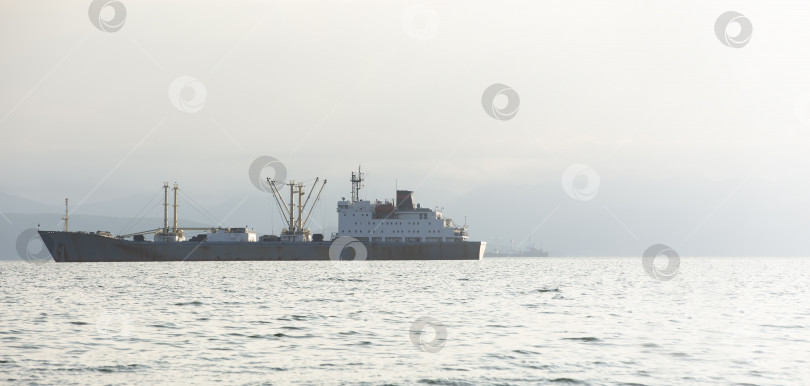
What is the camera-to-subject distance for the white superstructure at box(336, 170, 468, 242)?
149125 mm

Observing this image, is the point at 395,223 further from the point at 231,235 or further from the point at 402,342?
the point at 402,342

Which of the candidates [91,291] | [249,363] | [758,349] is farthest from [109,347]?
[91,291]

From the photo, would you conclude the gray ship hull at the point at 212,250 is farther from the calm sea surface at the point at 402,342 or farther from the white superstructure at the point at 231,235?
the calm sea surface at the point at 402,342

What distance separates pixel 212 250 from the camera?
147 m

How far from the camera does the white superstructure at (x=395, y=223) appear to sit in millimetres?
149125

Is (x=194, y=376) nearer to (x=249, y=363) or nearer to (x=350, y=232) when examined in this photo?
(x=249, y=363)

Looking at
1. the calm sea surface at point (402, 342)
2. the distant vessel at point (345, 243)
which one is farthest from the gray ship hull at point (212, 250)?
the calm sea surface at point (402, 342)

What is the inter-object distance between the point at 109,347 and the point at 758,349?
1791cm

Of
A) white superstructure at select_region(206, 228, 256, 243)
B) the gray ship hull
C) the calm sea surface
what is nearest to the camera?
the calm sea surface

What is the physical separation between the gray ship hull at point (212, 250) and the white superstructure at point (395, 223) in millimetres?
1733

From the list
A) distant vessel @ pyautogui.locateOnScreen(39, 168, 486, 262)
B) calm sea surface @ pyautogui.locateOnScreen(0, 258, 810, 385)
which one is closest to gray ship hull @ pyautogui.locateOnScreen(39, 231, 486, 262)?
distant vessel @ pyautogui.locateOnScreen(39, 168, 486, 262)

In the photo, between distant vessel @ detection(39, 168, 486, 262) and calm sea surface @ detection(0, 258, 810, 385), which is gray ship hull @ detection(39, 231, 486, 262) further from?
calm sea surface @ detection(0, 258, 810, 385)

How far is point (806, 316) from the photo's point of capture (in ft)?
109

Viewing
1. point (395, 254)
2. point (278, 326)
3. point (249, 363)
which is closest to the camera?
point (249, 363)
